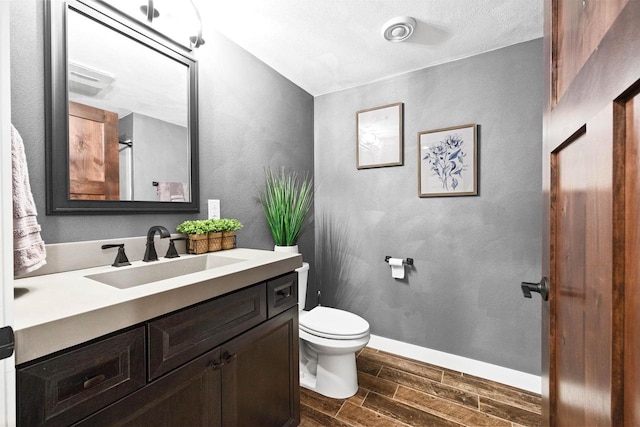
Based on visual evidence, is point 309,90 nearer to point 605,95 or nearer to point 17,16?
point 17,16

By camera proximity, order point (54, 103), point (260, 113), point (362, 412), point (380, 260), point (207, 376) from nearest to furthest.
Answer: point (207, 376) < point (54, 103) < point (362, 412) < point (260, 113) < point (380, 260)

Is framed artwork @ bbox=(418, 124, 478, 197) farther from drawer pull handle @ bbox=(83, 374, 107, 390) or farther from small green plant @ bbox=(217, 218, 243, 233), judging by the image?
drawer pull handle @ bbox=(83, 374, 107, 390)

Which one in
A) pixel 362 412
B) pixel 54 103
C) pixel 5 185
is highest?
pixel 54 103

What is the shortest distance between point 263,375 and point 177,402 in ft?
1.27

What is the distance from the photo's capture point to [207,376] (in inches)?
37.5

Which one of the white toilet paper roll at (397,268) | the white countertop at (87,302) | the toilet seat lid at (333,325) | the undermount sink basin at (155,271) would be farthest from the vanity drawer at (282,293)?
the white toilet paper roll at (397,268)

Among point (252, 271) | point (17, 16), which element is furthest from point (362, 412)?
point (17, 16)

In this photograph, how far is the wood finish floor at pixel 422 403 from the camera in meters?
1.56

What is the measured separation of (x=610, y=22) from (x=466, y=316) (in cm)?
202

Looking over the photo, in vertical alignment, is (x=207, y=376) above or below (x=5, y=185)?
below

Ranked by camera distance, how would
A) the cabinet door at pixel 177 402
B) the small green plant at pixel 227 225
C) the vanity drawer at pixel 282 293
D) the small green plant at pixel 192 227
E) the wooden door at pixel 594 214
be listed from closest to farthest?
the wooden door at pixel 594 214 → the cabinet door at pixel 177 402 → the vanity drawer at pixel 282 293 → the small green plant at pixel 192 227 → the small green plant at pixel 227 225

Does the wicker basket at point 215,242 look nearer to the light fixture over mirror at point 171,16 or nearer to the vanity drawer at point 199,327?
the vanity drawer at point 199,327

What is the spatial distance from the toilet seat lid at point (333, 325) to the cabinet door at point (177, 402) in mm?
797

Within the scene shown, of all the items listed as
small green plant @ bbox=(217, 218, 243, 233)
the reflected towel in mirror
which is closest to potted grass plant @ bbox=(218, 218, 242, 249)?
small green plant @ bbox=(217, 218, 243, 233)
